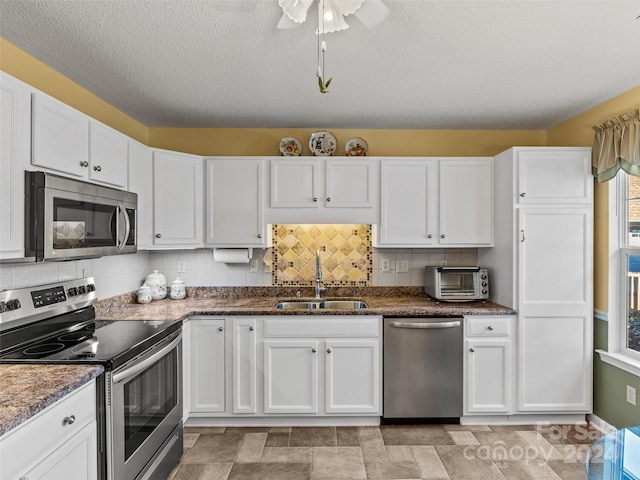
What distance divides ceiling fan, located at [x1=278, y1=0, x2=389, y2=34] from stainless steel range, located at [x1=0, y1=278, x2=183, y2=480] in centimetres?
168

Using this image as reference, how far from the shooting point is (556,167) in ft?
9.68

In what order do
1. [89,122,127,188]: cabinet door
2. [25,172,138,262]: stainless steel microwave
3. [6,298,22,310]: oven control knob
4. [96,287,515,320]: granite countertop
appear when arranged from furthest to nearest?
[96,287,515,320]: granite countertop < [89,122,127,188]: cabinet door < [6,298,22,310]: oven control knob < [25,172,138,262]: stainless steel microwave

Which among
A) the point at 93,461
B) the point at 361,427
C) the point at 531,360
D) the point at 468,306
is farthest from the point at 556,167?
the point at 93,461

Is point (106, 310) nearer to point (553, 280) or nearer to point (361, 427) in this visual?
point (361, 427)

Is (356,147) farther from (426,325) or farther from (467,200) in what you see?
(426,325)

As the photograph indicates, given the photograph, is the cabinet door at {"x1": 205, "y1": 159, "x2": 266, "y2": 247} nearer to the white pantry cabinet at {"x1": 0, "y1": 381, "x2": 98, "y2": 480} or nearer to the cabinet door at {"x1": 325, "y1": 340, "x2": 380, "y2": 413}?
the cabinet door at {"x1": 325, "y1": 340, "x2": 380, "y2": 413}

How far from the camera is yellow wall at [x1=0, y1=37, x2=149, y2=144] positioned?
6.79 feet

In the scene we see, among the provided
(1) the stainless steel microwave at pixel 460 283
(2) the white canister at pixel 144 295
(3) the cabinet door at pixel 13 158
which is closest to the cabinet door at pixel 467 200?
(1) the stainless steel microwave at pixel 460 283

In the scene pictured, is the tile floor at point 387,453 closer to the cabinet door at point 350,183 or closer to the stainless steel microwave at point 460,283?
the stainless steel microwave at point 460,283

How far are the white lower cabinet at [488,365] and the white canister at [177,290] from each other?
2359 millimetres

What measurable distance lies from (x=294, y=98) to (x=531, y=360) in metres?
2.62

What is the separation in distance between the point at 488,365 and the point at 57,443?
274 centimetres

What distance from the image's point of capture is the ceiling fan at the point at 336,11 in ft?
5.06

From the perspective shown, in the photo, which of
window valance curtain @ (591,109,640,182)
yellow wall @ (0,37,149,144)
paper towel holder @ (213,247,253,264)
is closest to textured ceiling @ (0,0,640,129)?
yellow wall @ (0,37,149,144)
